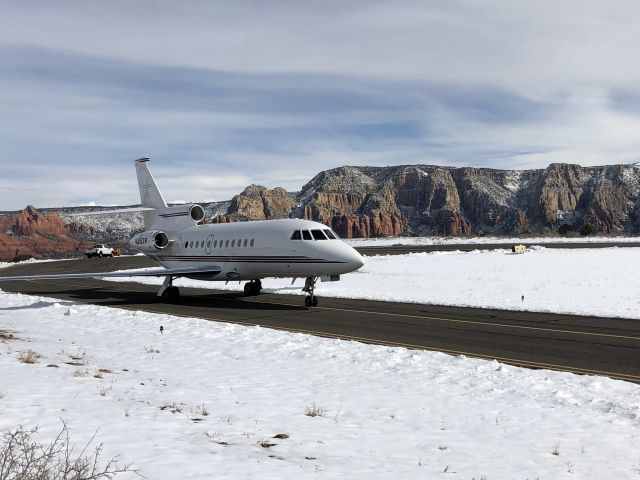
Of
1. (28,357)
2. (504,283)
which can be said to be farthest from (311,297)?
(504,283)

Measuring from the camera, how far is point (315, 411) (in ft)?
29.0

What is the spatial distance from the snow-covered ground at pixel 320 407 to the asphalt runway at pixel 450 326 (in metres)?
1.66

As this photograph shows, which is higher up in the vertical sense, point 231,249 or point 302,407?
point 231,249

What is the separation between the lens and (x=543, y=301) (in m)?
24.4

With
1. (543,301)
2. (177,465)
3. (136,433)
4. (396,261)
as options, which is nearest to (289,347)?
(136,433)

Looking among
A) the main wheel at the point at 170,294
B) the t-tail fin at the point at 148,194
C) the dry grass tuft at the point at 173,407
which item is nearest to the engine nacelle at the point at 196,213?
the t-tail fin at the point at 148,194

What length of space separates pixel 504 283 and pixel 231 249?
1585cm

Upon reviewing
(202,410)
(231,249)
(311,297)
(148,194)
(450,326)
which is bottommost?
(450,326)

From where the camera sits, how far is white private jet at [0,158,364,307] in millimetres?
22984

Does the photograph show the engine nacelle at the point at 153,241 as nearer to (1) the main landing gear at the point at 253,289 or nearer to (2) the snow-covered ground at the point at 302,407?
(1) the main landing gear at the point at 253,289

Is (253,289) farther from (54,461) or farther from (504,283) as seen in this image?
(54,461)

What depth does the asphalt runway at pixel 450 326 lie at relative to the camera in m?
13.3

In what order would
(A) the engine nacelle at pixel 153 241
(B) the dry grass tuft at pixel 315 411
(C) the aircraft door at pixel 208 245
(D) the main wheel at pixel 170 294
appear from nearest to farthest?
1. (B) the dry grass tuft at pixel 315 411
2. (D) the main wheel at pixel 170 294
3. (C) the aircraft door at pixel 208 245
4. (A) the engine nacelle at pixel 153 241

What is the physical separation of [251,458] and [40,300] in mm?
22354
